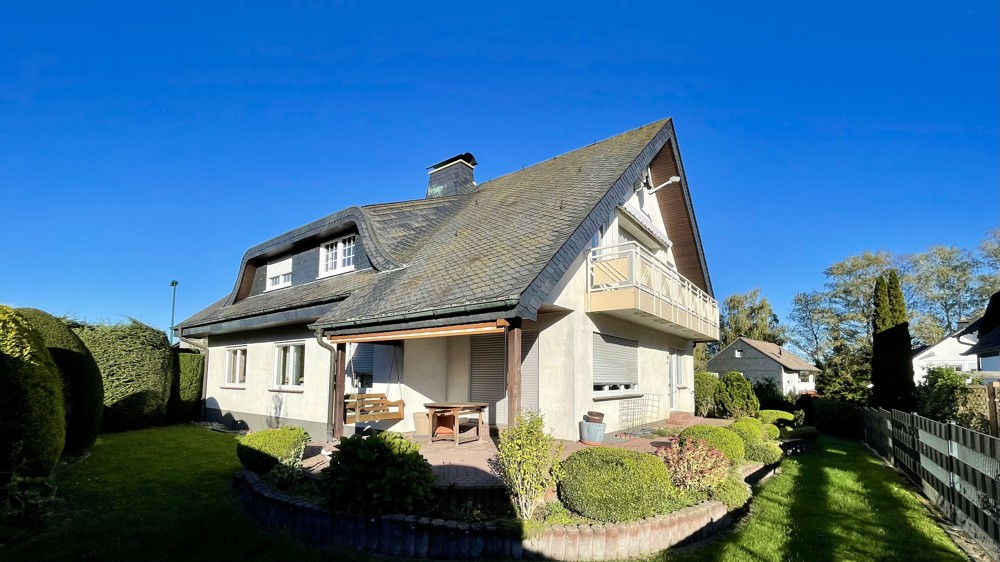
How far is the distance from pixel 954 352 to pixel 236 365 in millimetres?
48209

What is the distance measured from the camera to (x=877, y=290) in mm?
19422

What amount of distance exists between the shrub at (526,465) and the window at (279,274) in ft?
42.7

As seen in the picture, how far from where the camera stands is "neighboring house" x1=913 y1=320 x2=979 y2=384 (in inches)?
1380

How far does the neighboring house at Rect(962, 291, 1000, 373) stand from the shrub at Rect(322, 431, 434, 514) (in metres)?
28.5

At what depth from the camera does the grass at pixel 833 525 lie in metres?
6.10

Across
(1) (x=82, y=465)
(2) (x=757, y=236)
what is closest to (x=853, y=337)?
(2) (x=757, y=236)

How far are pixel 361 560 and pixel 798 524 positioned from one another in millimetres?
6058

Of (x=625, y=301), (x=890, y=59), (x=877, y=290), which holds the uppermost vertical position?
(x=890, y=59)

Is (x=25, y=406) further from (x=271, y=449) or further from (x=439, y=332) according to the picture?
(x=439, y=332)

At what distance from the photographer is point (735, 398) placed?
62.7 ft

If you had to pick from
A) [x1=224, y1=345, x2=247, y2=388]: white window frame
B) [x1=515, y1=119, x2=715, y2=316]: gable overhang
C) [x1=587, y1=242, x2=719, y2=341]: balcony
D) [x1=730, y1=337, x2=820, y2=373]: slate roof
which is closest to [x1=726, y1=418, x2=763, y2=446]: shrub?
[x1=587, y1=242, x2=719, y2=341]: balcony

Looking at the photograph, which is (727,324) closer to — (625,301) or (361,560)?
(625,301)

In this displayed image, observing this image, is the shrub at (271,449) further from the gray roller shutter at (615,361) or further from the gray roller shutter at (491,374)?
the gray roller shutter at (615,361)

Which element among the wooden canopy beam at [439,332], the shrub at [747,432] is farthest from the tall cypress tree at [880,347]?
the wooden canopy beam at [439,332]
